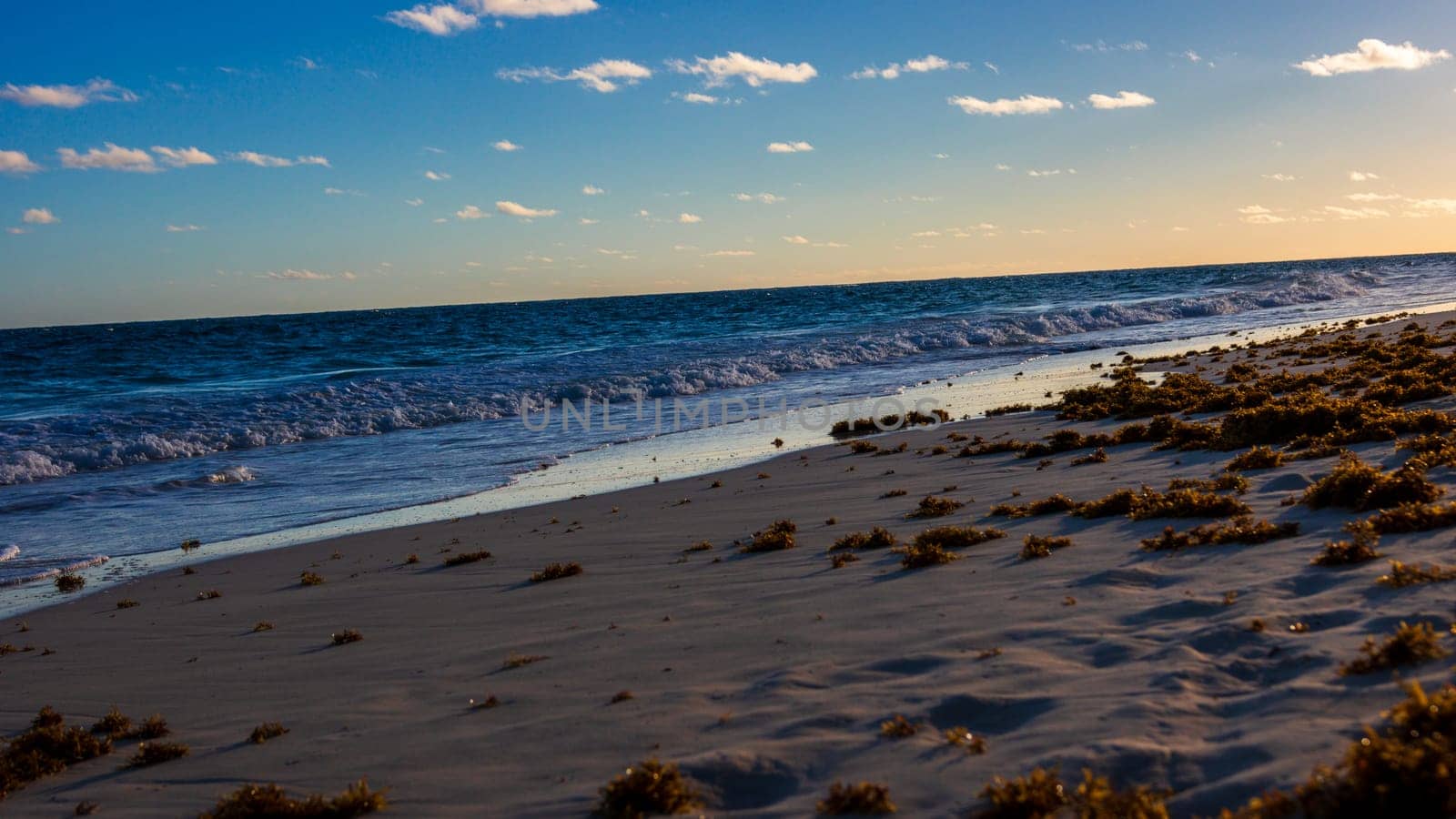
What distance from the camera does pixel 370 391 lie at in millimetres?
28641

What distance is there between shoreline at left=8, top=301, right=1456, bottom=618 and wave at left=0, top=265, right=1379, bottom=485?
5941 mm

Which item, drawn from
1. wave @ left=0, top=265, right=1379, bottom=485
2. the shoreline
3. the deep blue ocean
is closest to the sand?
the shoreline

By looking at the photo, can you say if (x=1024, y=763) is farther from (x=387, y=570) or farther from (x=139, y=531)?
(x=139, y=531)

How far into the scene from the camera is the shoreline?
1128cm

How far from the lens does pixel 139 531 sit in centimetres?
1353

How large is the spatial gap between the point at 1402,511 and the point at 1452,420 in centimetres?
434

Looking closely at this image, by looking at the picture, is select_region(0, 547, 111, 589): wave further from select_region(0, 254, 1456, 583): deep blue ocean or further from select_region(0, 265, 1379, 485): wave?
select_region(0, 265, 1379, 485): wave

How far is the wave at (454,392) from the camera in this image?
21094 mm

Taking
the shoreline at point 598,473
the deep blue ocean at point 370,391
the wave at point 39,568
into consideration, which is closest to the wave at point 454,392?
the deep blue ocean at point 370,391

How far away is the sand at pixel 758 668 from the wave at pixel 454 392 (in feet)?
36.1

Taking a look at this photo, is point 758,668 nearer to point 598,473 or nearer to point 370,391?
point 598,473

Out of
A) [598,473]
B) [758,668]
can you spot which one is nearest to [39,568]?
[598,473]

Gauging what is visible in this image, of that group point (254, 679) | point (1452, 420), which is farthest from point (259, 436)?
point (1452, 420)

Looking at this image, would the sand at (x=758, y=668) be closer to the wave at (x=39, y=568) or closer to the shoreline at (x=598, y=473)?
the shoreline at (x=598, y=473)
